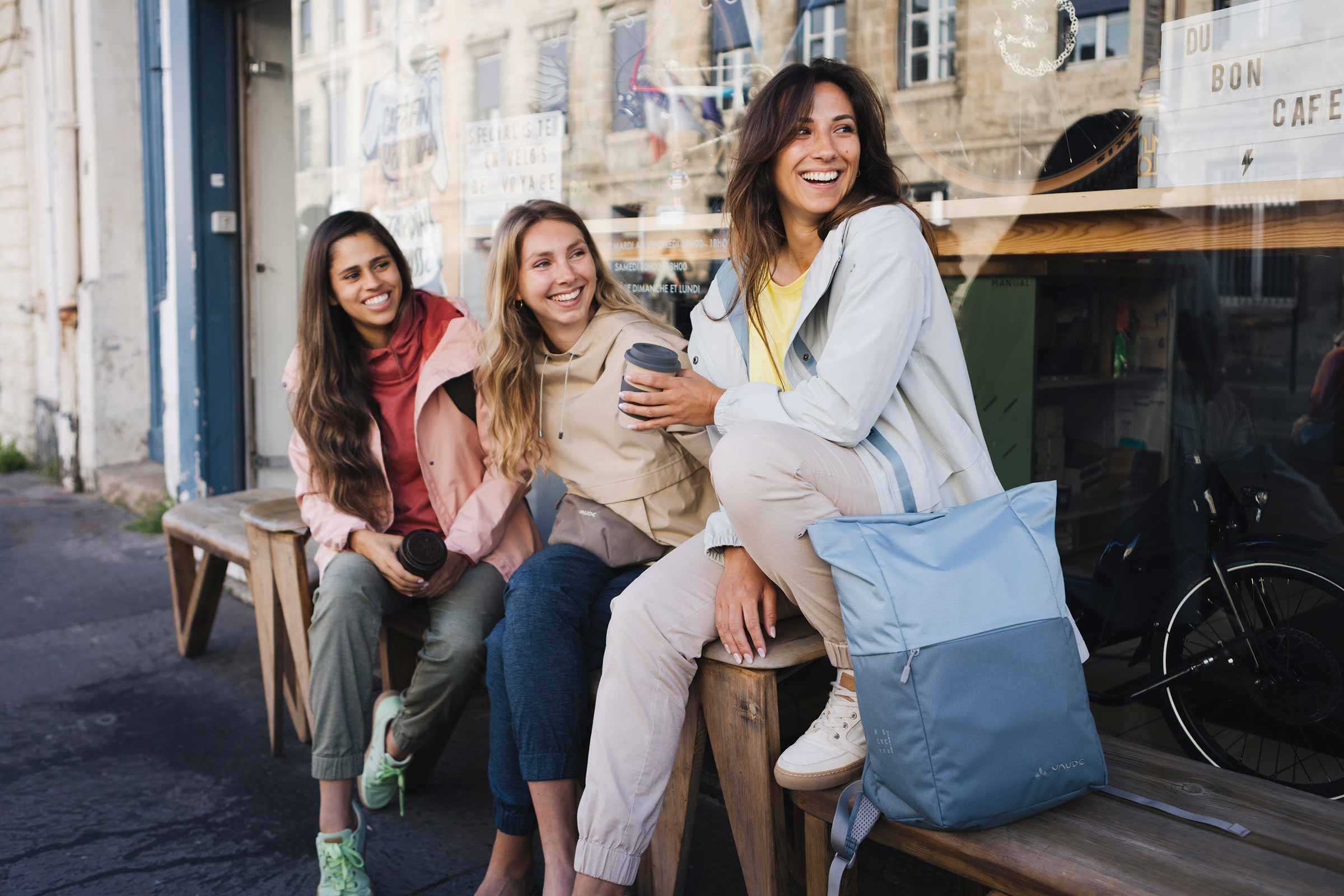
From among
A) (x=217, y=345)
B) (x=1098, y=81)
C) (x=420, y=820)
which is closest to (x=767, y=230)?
(x=1098, y=81)

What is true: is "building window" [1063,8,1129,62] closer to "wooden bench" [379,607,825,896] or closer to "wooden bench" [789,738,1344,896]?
"wooden bench" [379,607,825,896]

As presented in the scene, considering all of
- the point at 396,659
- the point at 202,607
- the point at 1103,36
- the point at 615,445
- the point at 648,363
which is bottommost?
the point at 202,607

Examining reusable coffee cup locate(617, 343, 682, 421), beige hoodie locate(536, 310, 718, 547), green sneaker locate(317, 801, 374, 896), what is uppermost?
reusable coffee cup locate(617, 343, 682, 421)

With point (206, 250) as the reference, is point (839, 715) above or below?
below

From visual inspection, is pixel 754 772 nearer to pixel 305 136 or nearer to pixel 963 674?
pixel 963 674

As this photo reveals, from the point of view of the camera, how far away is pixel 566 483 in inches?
106

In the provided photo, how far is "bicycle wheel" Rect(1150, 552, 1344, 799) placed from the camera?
7.06ft

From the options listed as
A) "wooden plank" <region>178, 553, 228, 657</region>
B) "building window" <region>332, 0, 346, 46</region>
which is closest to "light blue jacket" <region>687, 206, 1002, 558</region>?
"wooden plank" <region>178, 553, 228, 657</region>

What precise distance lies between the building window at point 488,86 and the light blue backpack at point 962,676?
9.31 feet

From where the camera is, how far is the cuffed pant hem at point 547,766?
2.20 meters

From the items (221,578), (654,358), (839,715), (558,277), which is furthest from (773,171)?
(221,578)

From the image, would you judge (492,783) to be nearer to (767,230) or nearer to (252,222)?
(767,230)

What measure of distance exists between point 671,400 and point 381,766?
4.41 ft

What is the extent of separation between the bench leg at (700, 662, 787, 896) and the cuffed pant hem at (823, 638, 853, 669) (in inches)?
5.0
